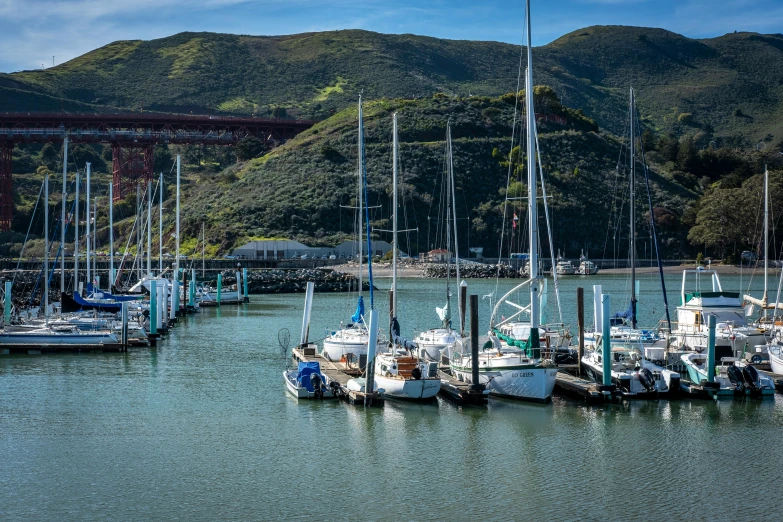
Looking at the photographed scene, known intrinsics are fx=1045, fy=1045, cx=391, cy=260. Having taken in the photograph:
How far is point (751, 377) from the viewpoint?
29469mm

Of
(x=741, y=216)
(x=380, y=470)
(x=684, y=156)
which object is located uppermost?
(x=684, y=156)

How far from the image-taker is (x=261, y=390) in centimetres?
3244

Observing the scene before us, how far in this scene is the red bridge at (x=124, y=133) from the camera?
11912 centimetres

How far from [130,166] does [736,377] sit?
10278cm

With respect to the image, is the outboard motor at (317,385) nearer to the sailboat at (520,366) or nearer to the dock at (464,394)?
the dock at (464,394)

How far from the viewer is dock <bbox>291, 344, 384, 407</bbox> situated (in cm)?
2847

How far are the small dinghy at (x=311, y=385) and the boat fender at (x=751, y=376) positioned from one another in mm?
11643

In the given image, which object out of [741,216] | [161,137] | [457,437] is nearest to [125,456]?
[457,437]

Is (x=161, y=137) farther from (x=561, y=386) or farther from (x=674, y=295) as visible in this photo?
(x=561, y=386)

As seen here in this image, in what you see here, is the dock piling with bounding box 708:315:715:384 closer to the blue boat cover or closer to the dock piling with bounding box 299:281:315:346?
the blue boat cover

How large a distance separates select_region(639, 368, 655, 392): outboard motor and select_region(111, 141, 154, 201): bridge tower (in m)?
92.1

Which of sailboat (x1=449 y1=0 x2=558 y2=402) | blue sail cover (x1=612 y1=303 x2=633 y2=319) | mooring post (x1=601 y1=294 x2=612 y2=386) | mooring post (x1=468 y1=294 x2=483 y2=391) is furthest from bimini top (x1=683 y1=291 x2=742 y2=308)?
mooring post (x1=468 y1=294 x2=483 y2=391)

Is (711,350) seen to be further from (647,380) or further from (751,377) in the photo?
(647,380)

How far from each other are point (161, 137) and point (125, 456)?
106402 mm
